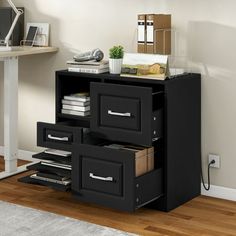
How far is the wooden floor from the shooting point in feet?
11.0

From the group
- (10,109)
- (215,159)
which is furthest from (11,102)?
(215,159)

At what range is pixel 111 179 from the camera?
136 inches

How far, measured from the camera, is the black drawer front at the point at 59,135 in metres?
3.71

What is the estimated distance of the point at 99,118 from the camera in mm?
3639

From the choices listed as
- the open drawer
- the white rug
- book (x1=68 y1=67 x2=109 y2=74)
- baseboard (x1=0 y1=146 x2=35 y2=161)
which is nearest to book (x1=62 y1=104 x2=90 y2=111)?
book (x1=68 y1=67 x2=109 y2=74)

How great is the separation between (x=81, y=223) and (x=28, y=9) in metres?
1.81

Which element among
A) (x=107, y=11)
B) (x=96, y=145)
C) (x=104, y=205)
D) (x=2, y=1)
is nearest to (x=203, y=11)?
(x=107, y=11)

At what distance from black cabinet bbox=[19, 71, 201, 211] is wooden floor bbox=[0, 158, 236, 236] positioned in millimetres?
76

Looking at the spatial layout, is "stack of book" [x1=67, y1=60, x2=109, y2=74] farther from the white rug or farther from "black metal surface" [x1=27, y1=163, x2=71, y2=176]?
the white rug

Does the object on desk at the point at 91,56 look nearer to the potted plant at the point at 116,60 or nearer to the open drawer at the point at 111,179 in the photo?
the potted plant at the point at 116,60

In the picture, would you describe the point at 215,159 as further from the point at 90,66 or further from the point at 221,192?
the point at 90,66

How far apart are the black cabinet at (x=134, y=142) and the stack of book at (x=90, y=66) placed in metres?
0.04

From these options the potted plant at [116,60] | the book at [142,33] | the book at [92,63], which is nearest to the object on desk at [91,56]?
the book at [92,63]

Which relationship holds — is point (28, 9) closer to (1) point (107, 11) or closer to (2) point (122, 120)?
(1) point (107, 11)
